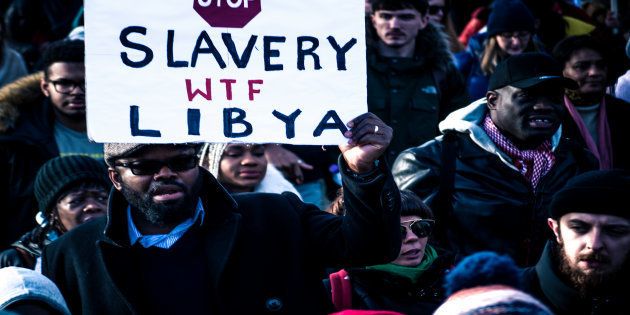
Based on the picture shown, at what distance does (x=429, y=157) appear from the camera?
633 cm

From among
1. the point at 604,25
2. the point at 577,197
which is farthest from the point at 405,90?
the point at 604,25

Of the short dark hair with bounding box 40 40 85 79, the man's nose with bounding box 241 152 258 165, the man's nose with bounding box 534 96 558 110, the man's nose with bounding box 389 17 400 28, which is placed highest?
the man's nose with bounding box 389 17 400 28

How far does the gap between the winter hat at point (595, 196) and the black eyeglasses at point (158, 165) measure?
1.67 m

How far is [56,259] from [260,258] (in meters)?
0.77

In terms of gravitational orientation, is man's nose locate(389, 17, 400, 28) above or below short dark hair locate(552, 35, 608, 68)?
above

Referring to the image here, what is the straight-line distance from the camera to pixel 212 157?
22.2ft

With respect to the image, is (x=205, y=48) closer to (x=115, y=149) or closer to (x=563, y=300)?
(x=115, y=149)

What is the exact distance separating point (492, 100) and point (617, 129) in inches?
47.0

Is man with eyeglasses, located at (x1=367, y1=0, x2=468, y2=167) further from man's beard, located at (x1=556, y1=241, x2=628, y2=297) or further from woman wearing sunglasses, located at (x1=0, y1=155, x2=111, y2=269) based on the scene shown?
man's beard, located at (x1=556, y1=241, x2=628, y2=297)

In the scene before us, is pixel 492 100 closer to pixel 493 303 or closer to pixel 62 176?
pixel 62 176

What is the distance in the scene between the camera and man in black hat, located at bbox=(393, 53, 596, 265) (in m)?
6.15

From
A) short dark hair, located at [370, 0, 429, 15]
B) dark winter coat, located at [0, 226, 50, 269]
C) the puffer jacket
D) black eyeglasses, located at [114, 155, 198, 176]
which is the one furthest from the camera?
short dark hair, located at [370, 0, 429, 15]

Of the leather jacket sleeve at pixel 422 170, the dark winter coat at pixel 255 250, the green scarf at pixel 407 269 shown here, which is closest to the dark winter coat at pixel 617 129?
the leather jacket sleeve at pixel 422 170

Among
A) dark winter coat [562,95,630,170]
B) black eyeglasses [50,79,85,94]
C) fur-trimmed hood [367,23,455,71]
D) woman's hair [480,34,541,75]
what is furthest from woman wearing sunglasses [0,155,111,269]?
woman's hair [480,34,541,75]
